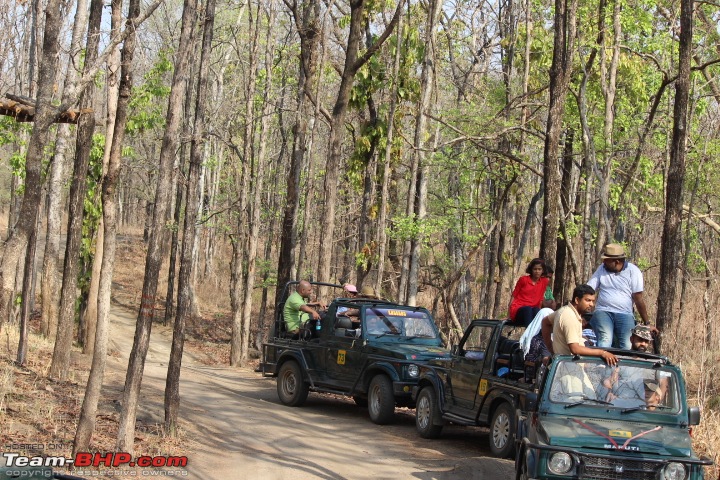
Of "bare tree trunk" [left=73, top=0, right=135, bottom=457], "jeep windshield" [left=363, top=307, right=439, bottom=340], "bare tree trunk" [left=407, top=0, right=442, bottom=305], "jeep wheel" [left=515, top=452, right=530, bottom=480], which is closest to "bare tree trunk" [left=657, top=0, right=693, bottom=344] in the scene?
"jeep windshield" [left=363, top=307, right=439, bottom=340]

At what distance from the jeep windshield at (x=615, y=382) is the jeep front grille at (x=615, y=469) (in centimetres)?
79

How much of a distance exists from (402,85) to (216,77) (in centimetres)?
1808

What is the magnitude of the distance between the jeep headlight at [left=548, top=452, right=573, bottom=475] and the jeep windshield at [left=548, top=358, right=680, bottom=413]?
0.75 meters

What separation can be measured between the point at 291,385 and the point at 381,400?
287cm

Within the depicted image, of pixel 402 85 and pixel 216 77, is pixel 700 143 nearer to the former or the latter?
pixel 402 85

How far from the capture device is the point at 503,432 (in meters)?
11.4

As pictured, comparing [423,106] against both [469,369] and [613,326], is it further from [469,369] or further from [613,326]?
[613,326]

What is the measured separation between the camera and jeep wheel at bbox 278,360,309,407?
16.5m

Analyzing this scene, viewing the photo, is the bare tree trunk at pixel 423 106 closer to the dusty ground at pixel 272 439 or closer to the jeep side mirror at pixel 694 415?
the dusty ground at pixel 272 439

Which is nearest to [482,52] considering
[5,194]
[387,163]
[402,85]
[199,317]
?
[402,85]

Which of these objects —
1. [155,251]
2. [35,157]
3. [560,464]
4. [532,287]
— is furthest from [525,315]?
[35,157]

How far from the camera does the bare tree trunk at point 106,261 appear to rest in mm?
10242

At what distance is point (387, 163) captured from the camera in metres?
25.0

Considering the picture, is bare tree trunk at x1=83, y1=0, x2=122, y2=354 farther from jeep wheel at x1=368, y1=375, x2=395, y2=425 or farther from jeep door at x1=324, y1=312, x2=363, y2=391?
jeep wheel at x1=368, y1=375, x2=395, y2=425
